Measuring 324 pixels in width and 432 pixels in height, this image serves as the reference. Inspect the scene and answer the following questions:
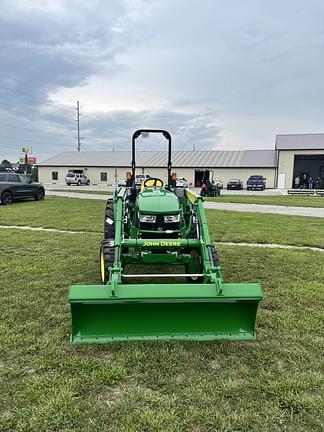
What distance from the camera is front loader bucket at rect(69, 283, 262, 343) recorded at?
10.2ft

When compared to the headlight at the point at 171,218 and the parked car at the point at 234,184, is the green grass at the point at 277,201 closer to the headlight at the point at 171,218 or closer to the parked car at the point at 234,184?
the parked car at the point at 234,184

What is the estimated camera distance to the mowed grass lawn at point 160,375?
7.58 feet

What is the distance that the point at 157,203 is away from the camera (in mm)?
4762

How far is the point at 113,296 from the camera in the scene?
3.09 m

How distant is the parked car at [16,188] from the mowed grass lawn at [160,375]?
41.8ft

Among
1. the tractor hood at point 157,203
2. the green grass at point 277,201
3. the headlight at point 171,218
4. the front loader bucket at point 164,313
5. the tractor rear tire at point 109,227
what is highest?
the tractor hood at point 157,203

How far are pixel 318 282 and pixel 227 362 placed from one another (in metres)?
2.78

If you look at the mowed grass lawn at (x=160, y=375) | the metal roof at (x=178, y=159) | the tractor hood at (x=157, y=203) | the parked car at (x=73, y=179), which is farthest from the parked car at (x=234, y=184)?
the mowed grass lawn at (x=160, y=375)

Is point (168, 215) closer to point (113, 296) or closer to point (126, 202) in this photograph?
point (126, 202)

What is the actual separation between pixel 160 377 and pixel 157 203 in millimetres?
2410

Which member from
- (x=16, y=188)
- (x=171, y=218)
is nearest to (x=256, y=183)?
(x=16, y=188)

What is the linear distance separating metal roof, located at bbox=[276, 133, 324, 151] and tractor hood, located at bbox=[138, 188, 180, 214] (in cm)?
3740

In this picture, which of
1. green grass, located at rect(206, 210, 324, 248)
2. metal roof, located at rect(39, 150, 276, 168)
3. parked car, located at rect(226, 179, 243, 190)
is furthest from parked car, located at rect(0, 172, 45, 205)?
metal roof, located at rect(39, 150, 276, 168)

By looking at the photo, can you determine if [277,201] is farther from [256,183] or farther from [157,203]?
[157,203]
